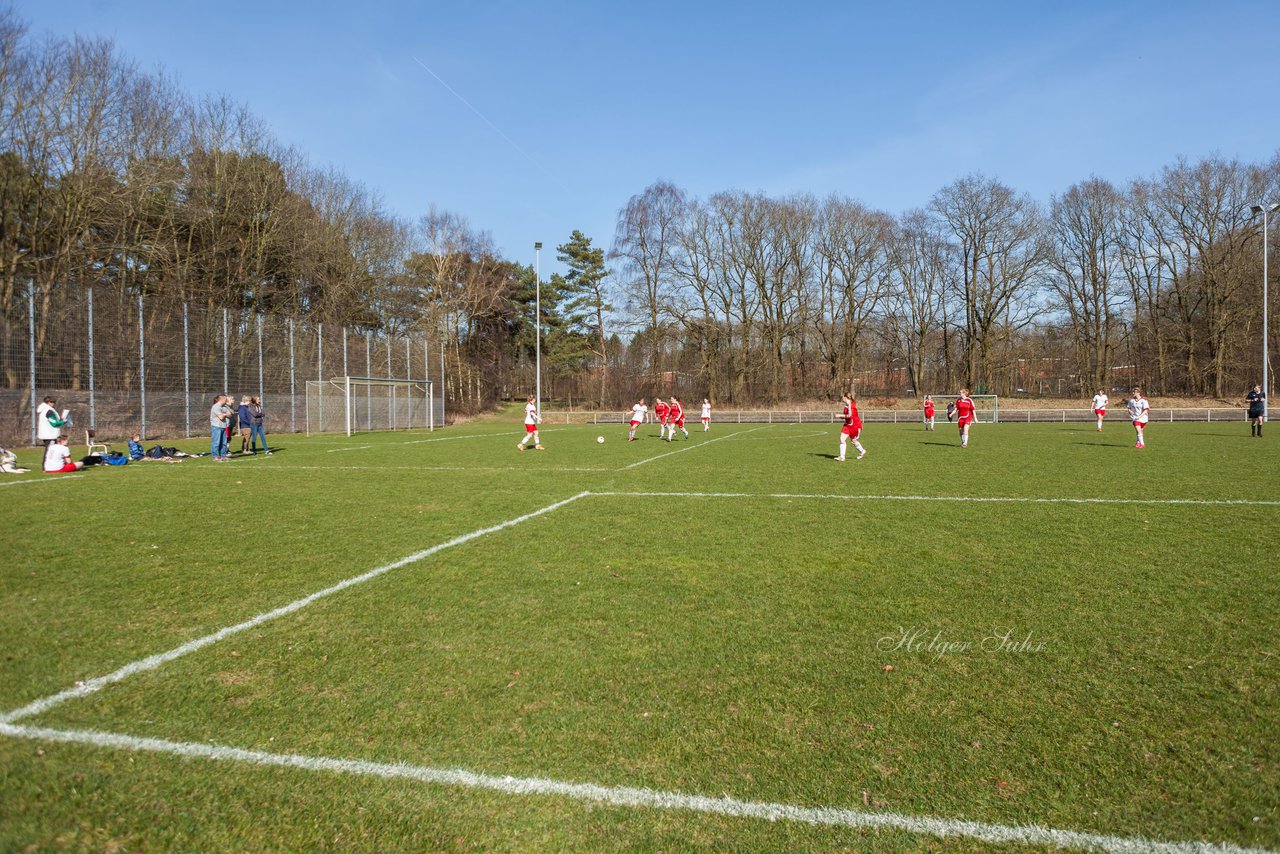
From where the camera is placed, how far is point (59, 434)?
15.4m

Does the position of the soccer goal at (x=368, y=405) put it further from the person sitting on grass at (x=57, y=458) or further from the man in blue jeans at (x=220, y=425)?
the person sitting on grass at (x=57, y=458)

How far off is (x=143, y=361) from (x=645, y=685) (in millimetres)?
27387

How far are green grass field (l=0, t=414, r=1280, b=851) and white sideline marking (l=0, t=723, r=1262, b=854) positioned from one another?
16 mm

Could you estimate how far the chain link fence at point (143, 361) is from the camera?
21353 mm

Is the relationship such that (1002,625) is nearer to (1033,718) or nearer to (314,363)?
(1033,718)

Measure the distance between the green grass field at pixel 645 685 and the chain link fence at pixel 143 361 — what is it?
1689 centimetres

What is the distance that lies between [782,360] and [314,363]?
35753 millimetres

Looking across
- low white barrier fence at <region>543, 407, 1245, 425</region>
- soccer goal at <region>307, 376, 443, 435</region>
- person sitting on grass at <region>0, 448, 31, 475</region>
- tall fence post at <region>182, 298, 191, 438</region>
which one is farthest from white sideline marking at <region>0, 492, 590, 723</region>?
low white barrier fence at <region>543, 407, 1245, 425</region>

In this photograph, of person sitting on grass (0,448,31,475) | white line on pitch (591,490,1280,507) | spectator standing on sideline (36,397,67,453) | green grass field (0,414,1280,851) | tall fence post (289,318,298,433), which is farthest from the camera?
tall fence post (289,318,298,433)

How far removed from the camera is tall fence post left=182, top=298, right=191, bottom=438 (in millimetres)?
26469

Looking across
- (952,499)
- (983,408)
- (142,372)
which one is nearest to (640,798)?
(952,499)

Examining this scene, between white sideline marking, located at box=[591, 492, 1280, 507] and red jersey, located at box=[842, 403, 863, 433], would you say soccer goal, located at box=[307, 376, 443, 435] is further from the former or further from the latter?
→ white sideline marking, located at box=[591, 492, 1280, 507]

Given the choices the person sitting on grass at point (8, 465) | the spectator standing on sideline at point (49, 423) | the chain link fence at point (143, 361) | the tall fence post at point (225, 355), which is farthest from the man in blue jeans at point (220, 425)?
the tall fence post at point (225, 355)

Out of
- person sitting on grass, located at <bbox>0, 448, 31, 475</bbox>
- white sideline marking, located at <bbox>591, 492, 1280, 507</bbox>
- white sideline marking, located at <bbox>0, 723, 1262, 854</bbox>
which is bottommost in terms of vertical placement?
white sideline marking, located at <bbox>0, 723, 1262, 854</bbox>
